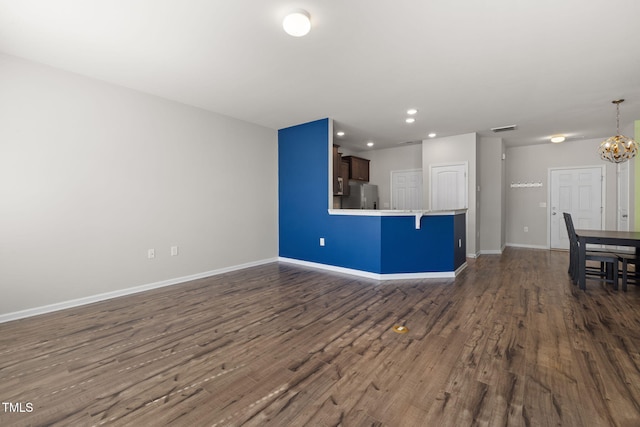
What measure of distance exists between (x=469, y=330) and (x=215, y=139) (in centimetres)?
431

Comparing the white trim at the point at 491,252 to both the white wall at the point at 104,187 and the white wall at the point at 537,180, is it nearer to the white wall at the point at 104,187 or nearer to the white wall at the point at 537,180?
the white wall at the point at 537,180

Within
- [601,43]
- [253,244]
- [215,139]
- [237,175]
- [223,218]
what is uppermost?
[601,43]

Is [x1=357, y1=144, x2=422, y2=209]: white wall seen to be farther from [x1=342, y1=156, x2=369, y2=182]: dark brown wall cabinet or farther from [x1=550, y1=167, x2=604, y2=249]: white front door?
[x1=550, y1=167, x2=604, y2=249]: white front door

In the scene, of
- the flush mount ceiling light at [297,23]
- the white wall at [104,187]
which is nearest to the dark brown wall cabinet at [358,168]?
the white wall at [104,187]

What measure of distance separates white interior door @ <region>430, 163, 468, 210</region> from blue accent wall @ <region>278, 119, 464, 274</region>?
192 centimetres

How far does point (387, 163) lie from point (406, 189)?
2.98ft

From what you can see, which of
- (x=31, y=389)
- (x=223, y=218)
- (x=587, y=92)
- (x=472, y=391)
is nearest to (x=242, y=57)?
(x=223, y=218)

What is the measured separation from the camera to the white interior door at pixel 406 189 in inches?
286

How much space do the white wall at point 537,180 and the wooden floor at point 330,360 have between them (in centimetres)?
401

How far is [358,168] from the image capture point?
732 centimetres

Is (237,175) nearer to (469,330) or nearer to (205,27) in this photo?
(205,27)

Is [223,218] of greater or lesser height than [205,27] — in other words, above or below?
below

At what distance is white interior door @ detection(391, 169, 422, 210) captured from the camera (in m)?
7.26

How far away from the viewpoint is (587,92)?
370 centimetres
